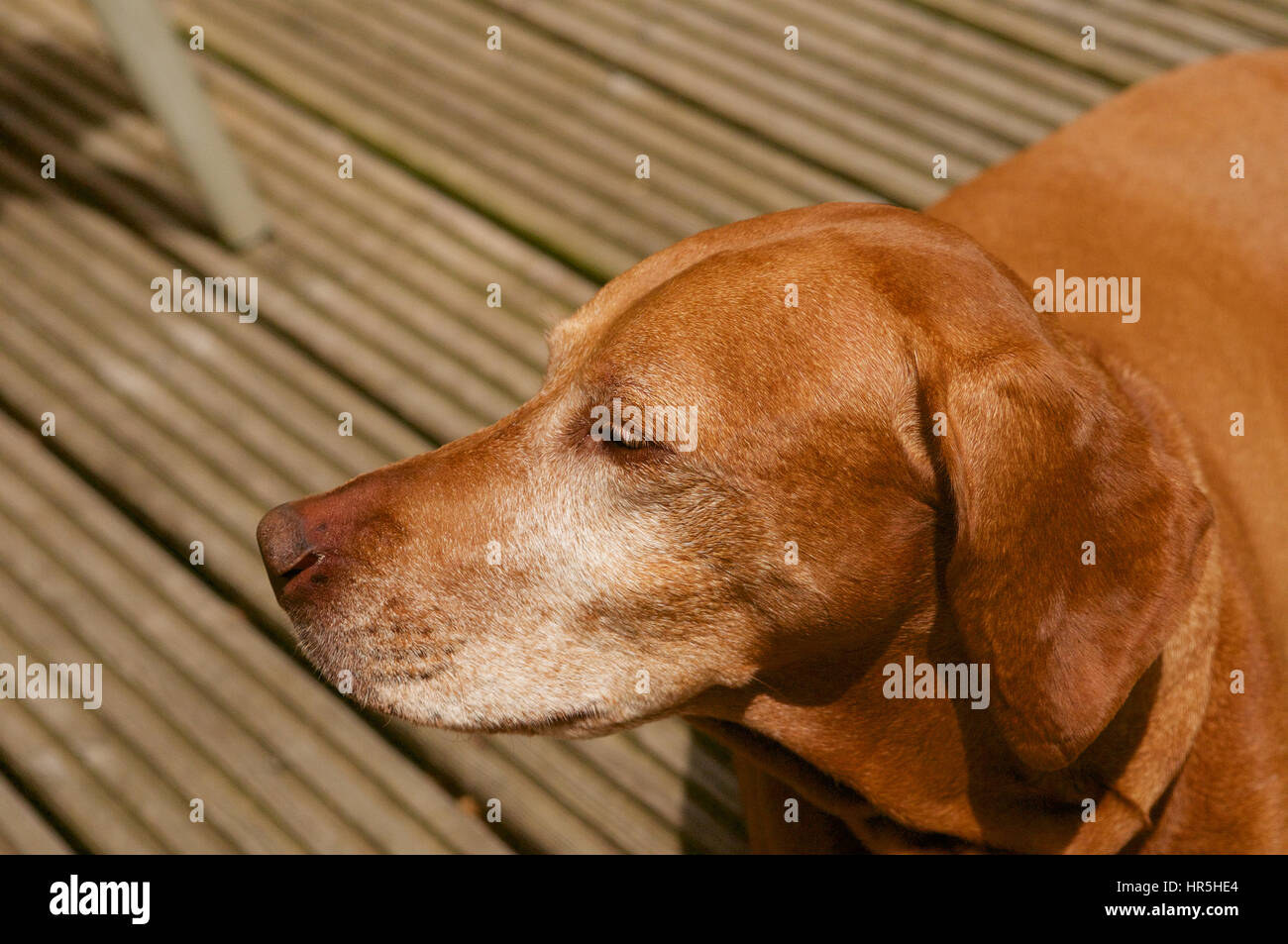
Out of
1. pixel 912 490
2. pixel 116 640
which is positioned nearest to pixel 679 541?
pixel 912 490

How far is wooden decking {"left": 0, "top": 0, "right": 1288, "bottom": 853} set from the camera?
280cm

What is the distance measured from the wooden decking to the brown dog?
2.06ft

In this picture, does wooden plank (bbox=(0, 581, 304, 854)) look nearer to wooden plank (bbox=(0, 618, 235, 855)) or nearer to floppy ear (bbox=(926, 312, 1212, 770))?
wooden plank (bbox=(0, 618, 235, 855))

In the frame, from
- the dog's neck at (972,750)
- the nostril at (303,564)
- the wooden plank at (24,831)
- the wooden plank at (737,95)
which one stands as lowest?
the wooden plank at (24,831)

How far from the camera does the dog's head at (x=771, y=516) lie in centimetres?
172

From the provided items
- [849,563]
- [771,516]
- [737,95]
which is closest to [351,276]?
[737,95]

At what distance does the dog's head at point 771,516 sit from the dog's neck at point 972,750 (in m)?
0.03

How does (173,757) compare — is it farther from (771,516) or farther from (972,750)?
(972,750)

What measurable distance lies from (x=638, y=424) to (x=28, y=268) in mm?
2814

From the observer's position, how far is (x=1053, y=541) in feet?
5.65

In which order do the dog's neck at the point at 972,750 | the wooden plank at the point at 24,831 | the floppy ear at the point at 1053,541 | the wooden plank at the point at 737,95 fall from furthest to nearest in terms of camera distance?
the wooden plank at the point at 737,95, the wooden plank at the point at 24,831, the dog's neck at the point at 972,750, the floppy ear at the point at 1053,541

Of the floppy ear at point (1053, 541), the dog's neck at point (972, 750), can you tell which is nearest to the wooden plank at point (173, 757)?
the dog's neck at point (972, 750)

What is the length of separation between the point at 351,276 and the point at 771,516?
7.51ft

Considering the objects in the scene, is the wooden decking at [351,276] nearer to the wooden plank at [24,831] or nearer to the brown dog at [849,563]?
the wooden plank at [24,831]
